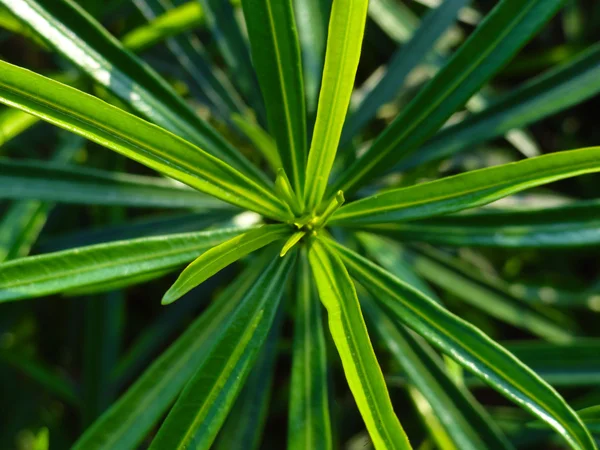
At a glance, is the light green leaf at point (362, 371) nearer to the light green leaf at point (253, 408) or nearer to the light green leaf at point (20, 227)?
the light green leaf at point (253, 408)

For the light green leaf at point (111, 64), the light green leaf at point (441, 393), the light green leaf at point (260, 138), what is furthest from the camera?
the light green leaf at point (260, 138)

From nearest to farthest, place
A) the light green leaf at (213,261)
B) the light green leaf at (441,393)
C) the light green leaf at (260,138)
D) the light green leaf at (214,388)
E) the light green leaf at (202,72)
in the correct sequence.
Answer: the light green leaf at (213,261), the light green leaf at (214,388), the light green leaf at (441,393), the light green leaf at (260,138), the light green leaf at (202,72)

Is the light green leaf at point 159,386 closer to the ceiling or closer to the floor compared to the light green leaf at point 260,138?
closer to the floor

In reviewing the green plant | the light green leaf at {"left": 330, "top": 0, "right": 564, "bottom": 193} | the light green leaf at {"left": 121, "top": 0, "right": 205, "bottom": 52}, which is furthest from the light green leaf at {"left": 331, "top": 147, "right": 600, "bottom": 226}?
the light green leaf at {"left": 121, "top": 0, "right": 205, "bottom": 52}

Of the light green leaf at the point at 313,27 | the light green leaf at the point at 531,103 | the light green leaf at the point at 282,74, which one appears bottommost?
the light green leaf at the point at 282,74

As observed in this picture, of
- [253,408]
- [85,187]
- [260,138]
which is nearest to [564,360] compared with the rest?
[253,408]

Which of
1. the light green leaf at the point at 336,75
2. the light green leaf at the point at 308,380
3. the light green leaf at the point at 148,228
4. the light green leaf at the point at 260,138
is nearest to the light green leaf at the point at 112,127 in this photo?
the light green leaf at the point at 336,75
